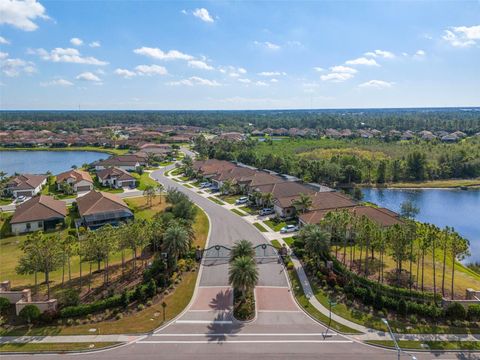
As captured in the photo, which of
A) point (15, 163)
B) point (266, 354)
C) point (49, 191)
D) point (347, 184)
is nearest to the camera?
point (266, 354)

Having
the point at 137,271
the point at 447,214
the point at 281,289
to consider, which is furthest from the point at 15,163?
the point at 447,214

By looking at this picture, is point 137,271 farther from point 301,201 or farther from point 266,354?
point 301,201

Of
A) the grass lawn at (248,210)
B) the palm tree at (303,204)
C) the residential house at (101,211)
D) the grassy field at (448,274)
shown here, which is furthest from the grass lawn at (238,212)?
the grassy field at (448,274)

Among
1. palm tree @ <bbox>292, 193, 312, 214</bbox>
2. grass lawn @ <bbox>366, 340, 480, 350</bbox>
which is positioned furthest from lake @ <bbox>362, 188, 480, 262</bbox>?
grass lawn @ <bbox>366, 340, 480, 350</bbox>

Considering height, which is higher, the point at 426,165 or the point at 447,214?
the point at 426,165

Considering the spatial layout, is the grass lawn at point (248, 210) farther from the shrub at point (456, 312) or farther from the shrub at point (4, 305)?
the shrub at point (4, 305)

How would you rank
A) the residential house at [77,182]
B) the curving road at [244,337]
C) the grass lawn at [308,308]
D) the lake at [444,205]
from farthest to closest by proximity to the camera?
the residential house at [77,182] → the lake at [444,205] → the grass lawn at [308,308] → the curving road at [244,337]
